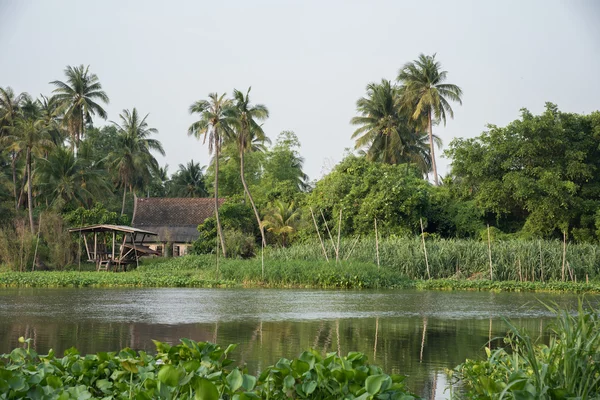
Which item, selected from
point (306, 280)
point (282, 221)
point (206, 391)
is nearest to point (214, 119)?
point (282, 221)

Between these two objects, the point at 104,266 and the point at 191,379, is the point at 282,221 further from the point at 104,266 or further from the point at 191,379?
the point at 191,379

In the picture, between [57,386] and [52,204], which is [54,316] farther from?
[52,204]

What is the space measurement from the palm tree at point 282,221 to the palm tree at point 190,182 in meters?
22.0

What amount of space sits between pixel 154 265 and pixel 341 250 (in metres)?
10.6

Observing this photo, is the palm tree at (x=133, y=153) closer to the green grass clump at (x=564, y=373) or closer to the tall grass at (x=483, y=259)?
the tall grass at (x=483, y=259)

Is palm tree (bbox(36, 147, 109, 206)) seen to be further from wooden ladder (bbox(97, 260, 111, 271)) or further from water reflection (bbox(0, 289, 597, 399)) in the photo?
water reflection (bbox(0, 289, 597, 399))

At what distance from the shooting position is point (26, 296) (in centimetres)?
1933

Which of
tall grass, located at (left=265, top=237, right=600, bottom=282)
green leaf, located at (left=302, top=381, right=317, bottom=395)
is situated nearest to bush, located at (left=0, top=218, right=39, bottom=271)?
tall grass, located at (left=265, top=237, right=600, bottom=282)

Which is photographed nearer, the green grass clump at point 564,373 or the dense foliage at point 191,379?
the dense foliage at point 191,379

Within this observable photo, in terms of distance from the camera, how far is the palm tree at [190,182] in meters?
60.7

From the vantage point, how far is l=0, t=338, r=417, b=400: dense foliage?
423cm

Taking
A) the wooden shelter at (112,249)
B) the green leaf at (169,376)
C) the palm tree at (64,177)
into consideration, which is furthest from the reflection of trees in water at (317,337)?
the palm tree at (64,177)

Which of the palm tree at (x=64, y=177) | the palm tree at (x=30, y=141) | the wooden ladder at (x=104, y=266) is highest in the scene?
the palm tree at (x=30, y=141)

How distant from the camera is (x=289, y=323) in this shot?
40.9ft
